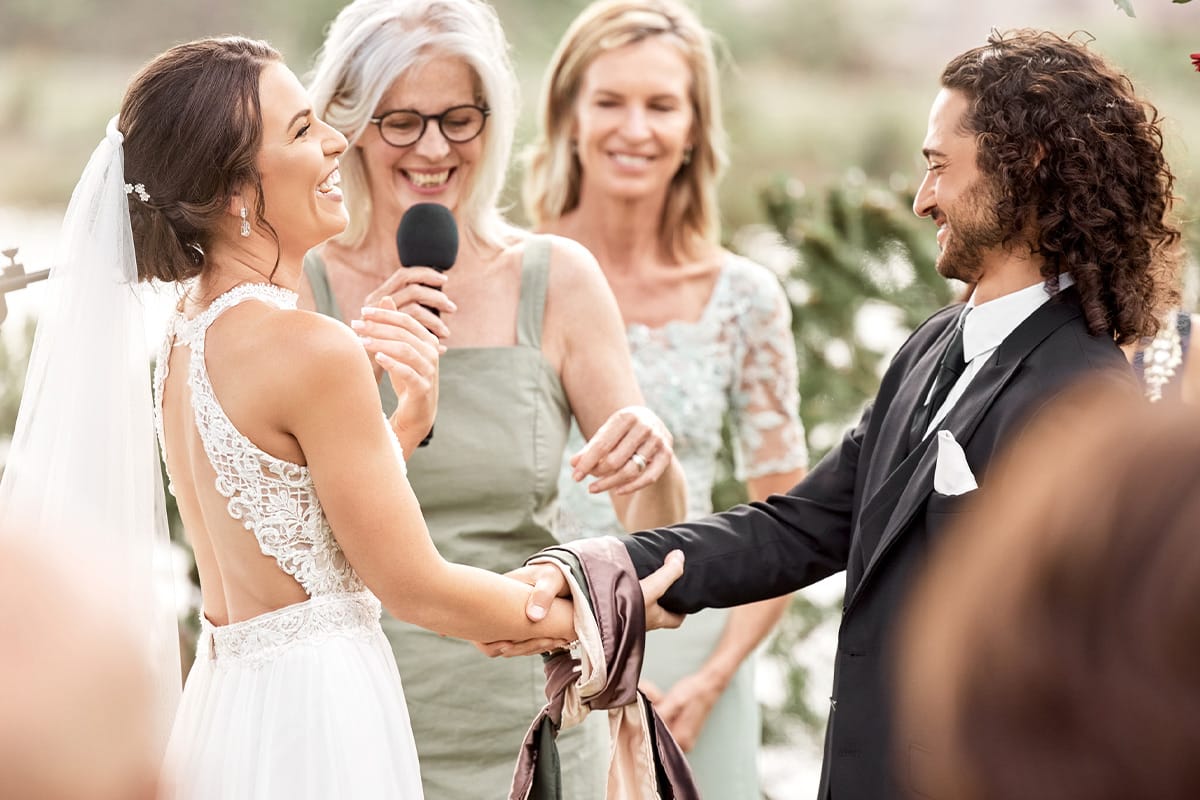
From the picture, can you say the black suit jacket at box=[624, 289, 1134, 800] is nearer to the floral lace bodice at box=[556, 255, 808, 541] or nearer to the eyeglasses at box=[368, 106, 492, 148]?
the eyeglasses at box=[368, 106, 492, 148]

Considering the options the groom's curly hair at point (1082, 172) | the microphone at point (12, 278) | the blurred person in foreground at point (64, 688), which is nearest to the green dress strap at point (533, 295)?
the groom's curly hair at point (1082, 172)

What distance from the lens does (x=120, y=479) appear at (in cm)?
233

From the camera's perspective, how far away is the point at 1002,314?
2449 mm

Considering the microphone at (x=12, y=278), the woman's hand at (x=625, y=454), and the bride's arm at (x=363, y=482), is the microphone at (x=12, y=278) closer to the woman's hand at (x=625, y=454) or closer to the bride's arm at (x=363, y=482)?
the bride's arm at (x=363, y=482)

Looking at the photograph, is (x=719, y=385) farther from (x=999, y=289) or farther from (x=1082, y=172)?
(x=1082, y=172)

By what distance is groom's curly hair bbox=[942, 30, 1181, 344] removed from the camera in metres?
2.39

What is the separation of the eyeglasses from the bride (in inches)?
24.8

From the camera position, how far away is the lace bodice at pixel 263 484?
89.1 inches

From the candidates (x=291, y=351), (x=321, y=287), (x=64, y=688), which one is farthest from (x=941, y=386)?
(x=64, y=688)

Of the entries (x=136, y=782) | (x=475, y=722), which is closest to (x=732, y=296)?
(x=475, y=722)

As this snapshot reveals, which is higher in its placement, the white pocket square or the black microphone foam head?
the black microphone foam head

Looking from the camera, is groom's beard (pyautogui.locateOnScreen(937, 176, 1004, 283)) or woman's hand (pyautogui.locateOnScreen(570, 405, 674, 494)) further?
woman's hand (pyautogui.locateOnScreen(570, 405, 674, 494))

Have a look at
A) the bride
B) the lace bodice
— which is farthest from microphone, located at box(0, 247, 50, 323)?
the lace bodice

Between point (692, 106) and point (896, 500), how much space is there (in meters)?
1.91
